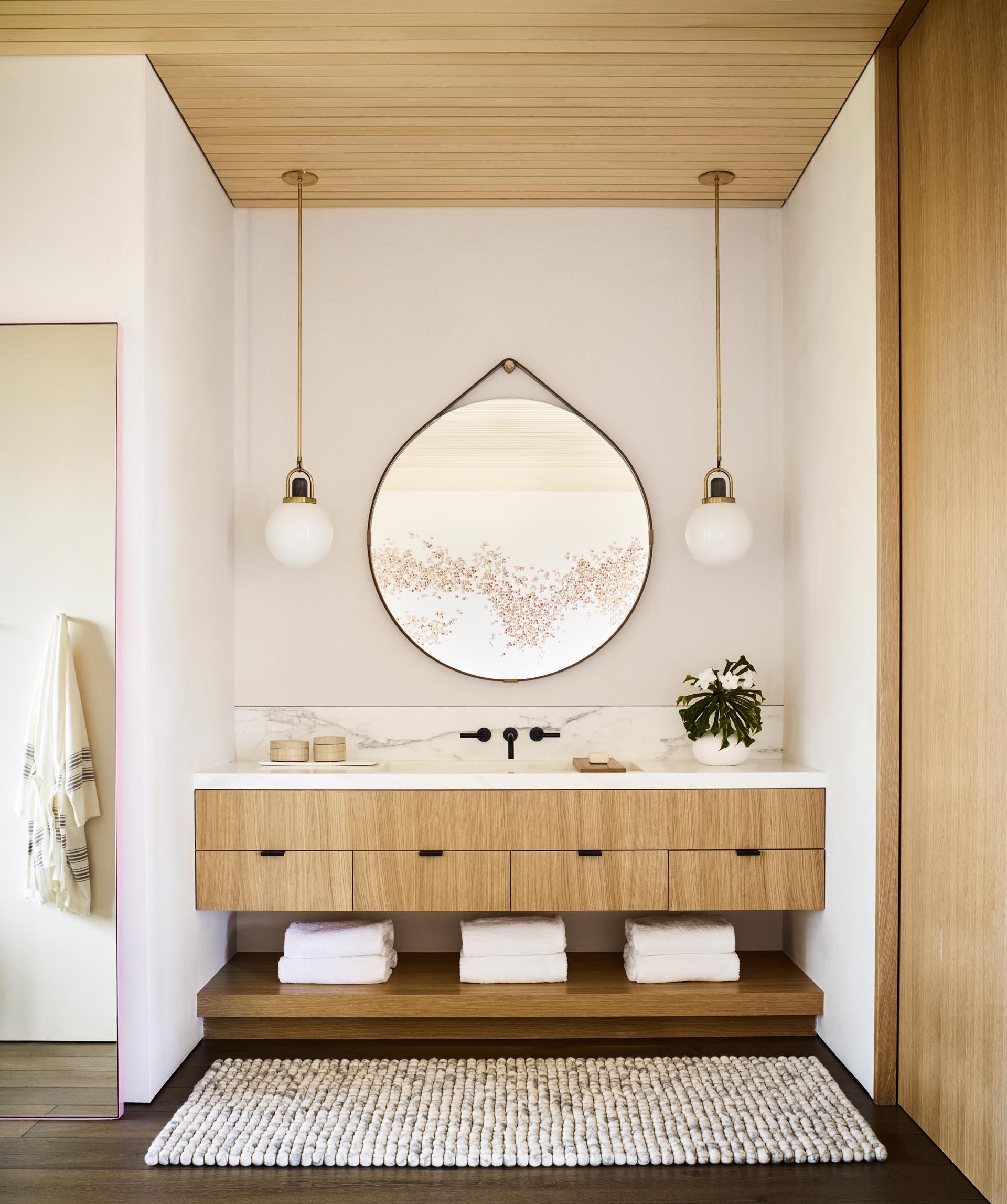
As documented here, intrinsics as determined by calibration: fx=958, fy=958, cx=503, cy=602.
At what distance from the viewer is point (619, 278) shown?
10.5 feet

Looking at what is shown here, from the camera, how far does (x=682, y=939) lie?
2.77 metres

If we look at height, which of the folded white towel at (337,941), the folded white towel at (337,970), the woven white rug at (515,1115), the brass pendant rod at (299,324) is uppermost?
the brass pendant rod at (299,324)

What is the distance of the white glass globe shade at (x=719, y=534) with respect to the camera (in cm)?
286

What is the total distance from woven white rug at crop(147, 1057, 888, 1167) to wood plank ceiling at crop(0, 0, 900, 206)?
253cm

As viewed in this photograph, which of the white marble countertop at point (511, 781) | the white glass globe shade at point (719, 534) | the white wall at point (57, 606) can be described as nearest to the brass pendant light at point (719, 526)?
the white glass globe shade at point (719, 534)

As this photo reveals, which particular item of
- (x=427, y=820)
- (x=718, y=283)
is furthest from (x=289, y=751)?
(x=718, y=283)

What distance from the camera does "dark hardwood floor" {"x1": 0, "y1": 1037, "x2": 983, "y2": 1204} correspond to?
196 cm

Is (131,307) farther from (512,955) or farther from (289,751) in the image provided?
(512,955)

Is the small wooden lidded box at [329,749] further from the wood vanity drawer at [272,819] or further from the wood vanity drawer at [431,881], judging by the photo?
the wood vanity drawer at [431,881]

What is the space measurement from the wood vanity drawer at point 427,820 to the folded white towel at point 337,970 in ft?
1.13

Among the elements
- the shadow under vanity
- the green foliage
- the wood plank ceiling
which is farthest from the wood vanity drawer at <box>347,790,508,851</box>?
the wood plank ceiling

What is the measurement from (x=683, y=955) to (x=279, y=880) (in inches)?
46.4

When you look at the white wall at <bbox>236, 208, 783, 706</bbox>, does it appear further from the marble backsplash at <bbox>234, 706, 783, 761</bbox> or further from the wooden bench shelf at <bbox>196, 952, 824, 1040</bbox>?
the wooden bench shelf at <bbox>196, 952, 824, 1040</bbox>

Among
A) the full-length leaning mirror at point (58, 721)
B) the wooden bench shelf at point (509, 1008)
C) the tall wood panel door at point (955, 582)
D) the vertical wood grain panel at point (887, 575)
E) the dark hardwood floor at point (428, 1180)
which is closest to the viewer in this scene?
the tall wood panel door at point (955, 582)
